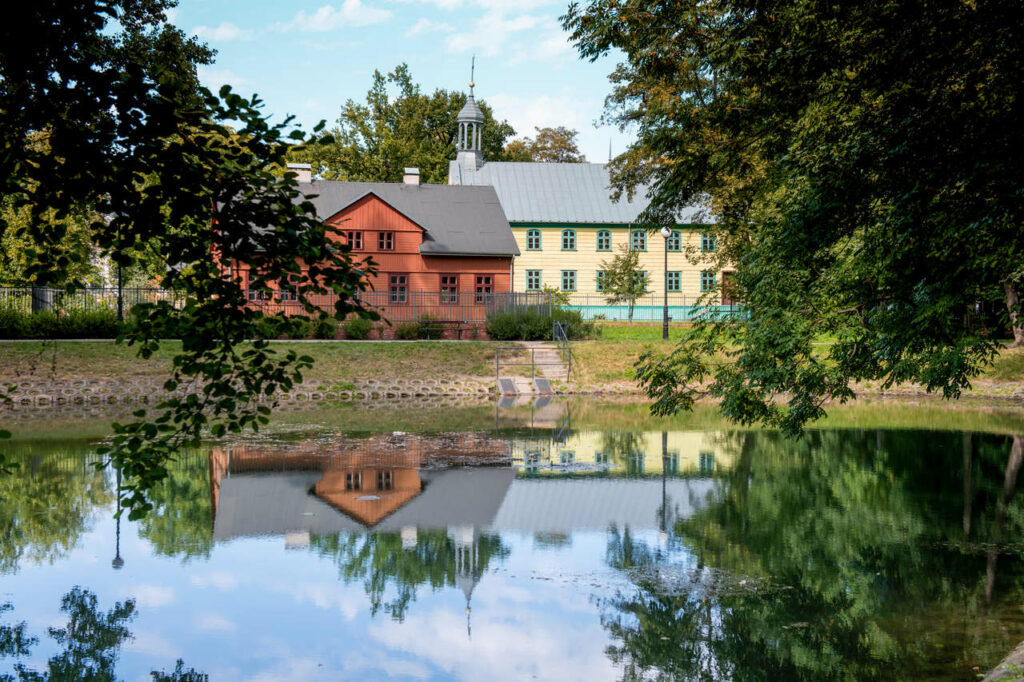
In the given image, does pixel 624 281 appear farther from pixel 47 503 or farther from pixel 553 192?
pixel 47 503

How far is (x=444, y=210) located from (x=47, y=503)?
3151 centimetres

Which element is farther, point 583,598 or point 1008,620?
point 583,598

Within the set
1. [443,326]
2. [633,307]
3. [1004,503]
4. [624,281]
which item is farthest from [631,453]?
[633,307]

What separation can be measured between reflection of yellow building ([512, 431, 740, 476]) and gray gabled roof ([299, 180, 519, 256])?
2112 centimetres

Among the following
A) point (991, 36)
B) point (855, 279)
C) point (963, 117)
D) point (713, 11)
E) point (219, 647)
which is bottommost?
point (219, 647)

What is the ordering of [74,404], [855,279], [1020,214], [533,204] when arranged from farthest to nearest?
1. [533,204]
2. [74,404]
3. [855,279]
4. [1020,214]

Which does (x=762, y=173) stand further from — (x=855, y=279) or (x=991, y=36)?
(x=991, y=36)

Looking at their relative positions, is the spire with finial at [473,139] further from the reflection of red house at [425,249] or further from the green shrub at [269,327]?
the green shrub at [269,327]

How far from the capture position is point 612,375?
106ft

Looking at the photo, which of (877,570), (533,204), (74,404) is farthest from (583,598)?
(533,204)

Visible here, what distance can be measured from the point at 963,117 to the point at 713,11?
6901mm

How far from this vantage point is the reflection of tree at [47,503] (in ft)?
38.2

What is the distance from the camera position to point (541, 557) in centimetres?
1150

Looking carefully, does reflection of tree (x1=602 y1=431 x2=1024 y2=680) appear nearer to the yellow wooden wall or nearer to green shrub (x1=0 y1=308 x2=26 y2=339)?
green shrub (x1=0 y1=308 x2=26 y2=339)
